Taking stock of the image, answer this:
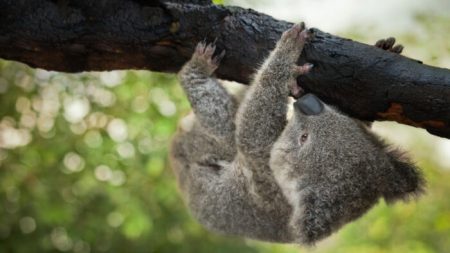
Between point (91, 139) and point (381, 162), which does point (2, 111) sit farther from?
point (381, 162)

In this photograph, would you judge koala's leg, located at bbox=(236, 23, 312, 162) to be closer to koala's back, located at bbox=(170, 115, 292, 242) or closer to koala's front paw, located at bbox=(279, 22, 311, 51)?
koala's front paw, located at bbox=(279, 22, 311, 51)

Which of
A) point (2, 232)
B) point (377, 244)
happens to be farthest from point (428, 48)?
point (2, 232)

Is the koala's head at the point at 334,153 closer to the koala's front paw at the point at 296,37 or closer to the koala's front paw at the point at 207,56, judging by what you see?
the koala's front paw at the point at 296,37

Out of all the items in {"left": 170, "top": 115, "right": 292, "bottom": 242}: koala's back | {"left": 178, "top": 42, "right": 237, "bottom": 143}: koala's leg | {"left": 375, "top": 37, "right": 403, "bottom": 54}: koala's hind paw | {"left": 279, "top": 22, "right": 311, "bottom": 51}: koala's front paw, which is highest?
{"left": 375, "top": 37, "right": 403, "bottom": 54}: koala's hind paw

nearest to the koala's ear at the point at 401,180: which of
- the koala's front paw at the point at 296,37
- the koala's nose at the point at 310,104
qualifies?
the koala's nose at the point at 310,104

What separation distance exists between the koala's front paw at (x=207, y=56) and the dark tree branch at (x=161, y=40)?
0.04m

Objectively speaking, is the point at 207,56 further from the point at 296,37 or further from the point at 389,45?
the point at 389,45

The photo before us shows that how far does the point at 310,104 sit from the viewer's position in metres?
3.66

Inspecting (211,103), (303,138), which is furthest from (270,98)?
(211,103)

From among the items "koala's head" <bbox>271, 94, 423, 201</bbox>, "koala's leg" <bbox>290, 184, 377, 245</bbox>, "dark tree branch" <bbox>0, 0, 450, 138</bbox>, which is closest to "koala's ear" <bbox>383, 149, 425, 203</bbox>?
"koala's head" <bbox>271, 94, 423, 201</bbox>

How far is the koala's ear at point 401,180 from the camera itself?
3963 millimetres

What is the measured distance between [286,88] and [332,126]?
0.36 meters

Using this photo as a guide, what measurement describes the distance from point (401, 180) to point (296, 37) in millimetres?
1174

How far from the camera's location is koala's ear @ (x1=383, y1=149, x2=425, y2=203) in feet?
13.0
